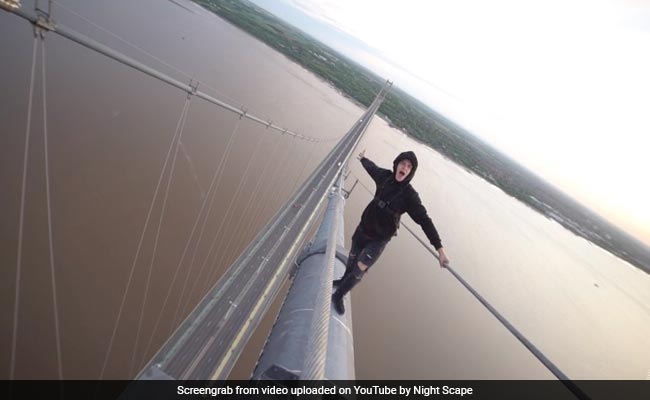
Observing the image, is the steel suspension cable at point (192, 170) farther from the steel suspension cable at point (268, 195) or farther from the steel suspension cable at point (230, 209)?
the steel suspension cable at point (268, 195)

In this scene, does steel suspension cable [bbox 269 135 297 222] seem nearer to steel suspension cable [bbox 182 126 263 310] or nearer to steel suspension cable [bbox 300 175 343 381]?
steel suspension cable [bbox 182 126 263 310]

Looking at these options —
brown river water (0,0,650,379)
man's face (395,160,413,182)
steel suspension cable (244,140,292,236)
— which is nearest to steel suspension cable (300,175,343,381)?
man's face (395,160,413,182)

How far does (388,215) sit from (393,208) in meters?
0.06

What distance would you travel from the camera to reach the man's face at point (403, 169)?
240 cm

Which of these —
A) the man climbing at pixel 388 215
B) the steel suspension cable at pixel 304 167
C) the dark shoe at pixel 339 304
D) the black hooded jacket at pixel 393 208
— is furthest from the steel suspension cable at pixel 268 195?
the black hooded jacket at pixel 393 208

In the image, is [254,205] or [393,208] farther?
[254,205]

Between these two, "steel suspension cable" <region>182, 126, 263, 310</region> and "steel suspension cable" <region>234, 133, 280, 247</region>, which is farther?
"steel suspension cable" <region>234, 133, 280, 247</region>

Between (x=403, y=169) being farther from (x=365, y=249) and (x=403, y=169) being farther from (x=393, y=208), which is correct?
(x=365, y=249)

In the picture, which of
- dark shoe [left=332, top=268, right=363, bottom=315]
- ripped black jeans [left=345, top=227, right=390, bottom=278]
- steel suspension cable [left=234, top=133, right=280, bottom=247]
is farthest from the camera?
steel suspension cable [left=234, top=133, right=280, bottom=247]

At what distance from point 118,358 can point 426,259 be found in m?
7.64

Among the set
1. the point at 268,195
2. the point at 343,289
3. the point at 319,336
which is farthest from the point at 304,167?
the point at 319,336

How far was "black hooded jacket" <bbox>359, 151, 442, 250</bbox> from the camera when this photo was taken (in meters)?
2.43

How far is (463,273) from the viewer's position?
9477mm

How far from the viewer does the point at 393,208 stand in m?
2.47
